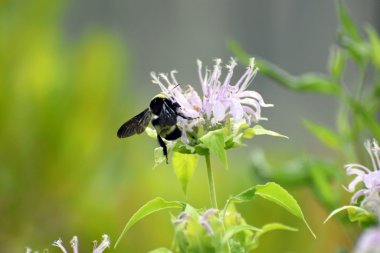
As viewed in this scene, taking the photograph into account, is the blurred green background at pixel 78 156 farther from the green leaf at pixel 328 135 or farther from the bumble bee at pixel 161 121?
the bumble bee at pixel 161 121

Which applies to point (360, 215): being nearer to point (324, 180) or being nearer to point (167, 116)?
point (167, 116)

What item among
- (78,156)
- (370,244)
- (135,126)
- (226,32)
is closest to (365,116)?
(135,126)

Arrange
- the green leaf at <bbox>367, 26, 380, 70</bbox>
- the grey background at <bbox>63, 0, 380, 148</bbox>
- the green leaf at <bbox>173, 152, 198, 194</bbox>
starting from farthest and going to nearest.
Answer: the grey background at <bbox>63, 0, 380, 148</bbox> < the green leaf at <bbox>367, 26, 380, 70</bbox> < the green leaf at <bbox>173, 152, 198, 194</bbox>

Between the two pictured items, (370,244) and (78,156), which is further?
(78,156)

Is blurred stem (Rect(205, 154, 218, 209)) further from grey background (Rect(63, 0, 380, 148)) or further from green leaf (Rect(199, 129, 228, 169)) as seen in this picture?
grey background (Rect(63, 0, 380, 148))

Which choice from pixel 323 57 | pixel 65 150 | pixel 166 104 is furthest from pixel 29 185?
pixel 323 57

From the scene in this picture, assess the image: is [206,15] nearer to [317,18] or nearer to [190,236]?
[317,18]

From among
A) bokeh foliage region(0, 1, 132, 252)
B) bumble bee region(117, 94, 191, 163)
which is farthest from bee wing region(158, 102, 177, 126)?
bokeh foliage region(0, 1, 132, 252)
